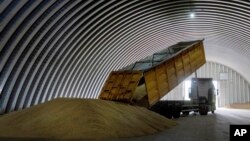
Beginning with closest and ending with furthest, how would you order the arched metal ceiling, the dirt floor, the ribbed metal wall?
the arched metal ceiling, the dirt floor, the ribbed metal wall

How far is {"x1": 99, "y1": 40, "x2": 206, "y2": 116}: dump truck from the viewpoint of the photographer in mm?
14805

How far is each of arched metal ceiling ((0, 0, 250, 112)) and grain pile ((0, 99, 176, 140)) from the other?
10.6 feet

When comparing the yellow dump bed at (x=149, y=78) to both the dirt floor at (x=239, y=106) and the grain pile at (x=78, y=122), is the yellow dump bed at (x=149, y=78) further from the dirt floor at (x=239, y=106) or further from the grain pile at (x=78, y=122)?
the dirt floor at (x=239, y=106)

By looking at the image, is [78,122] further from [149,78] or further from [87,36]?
[87,36]

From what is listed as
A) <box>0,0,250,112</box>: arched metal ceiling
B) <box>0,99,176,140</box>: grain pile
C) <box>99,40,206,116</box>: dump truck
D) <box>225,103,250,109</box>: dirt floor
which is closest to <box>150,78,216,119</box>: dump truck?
<box>99,40,206,116</box>: dump truck

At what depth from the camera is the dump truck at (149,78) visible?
14805 mm

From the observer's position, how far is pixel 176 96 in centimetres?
3694

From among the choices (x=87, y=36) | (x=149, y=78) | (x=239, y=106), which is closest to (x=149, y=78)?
(x=149, y=78)

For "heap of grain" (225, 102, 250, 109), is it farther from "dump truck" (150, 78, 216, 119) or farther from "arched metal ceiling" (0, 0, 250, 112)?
"dump truck" (150, 78, 216, 119)

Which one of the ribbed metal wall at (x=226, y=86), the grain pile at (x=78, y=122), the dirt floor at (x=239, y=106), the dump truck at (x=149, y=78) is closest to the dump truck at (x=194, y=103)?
the dump truck at (x=149, y=78)

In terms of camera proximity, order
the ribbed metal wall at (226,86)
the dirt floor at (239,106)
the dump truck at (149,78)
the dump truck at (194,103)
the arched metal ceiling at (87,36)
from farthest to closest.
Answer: the ribbed metal wall at (226,86) < the dirt floor at (239,106) < the dump truck at (194,103) < the dump truck at (149,78) < the arched metal ceiling at (87,36)

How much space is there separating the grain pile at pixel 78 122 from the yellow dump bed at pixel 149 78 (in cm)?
273

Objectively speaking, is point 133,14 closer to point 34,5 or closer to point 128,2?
point 128,2

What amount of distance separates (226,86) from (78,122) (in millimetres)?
30336
